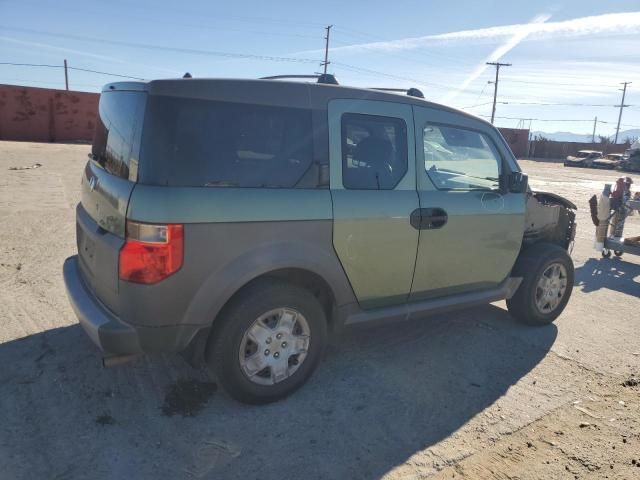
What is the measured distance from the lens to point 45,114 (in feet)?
82.3

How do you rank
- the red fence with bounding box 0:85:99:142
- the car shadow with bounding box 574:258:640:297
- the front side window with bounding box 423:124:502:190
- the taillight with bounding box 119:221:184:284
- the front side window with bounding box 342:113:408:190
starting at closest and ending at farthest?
the taillight with bounding box 119:221:184:284 < the front side window with bounding box 342:113:408:190 < the front side window with bounding box 423:124:502:190 < the car shadow with bounding box 574:258:640:297 < the red fence with bounding box 0:85:99:142

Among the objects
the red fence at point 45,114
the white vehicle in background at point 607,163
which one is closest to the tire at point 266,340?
the red fence at point 45,114

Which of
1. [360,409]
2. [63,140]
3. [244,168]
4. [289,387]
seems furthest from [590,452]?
[63,140]

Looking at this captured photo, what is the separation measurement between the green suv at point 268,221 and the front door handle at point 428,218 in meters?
0.01

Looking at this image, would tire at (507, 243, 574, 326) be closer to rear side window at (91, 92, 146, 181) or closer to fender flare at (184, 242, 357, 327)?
fender flare at (184, 242, 357, 327)

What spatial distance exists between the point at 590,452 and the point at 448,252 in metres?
1.58

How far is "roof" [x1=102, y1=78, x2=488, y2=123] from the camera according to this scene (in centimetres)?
276

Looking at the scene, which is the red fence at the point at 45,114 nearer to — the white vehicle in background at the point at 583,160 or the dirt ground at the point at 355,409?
the dirt ground at the point at 355,409

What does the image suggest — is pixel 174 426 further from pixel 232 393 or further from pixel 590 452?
pixel 590 452

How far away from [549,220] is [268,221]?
10.4ft

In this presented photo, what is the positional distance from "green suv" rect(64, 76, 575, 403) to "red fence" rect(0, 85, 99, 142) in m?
24.2

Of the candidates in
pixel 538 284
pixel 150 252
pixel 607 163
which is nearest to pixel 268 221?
pixel 150 252

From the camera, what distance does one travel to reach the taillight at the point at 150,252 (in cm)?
262

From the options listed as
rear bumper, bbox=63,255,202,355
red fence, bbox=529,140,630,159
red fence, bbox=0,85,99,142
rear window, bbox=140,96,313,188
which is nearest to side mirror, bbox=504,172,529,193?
rear window, bbox=140,96,313,188
